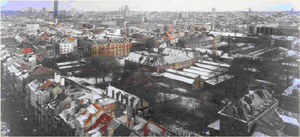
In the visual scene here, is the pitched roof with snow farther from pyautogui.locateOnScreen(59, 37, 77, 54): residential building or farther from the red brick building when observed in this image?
pyautogui.locateOnScreen(59, 37, 77, 54): residential building

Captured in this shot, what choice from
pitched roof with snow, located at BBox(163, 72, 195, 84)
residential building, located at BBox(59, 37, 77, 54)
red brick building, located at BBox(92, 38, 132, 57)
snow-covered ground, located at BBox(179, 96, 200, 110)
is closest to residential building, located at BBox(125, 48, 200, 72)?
pitched roof with snow, located at BBox(163, 72, 195, 84)

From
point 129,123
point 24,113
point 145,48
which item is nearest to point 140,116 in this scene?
point 129,123

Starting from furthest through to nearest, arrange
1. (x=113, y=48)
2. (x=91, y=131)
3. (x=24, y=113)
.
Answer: (x=113, y=48) < (x=24, y=113) < (x=91, y=131)

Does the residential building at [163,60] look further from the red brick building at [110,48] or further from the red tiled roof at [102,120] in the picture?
the red tiled roof at [102,120]

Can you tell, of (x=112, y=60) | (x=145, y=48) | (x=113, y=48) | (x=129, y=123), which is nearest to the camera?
(x=129, y=123)

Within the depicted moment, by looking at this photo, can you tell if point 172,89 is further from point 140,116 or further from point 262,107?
point 262,107

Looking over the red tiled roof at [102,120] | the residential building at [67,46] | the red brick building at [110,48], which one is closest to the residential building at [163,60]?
the red brick building at [110,48]

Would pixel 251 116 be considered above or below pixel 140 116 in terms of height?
above

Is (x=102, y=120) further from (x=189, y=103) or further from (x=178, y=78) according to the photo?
(x=178, y=78)
